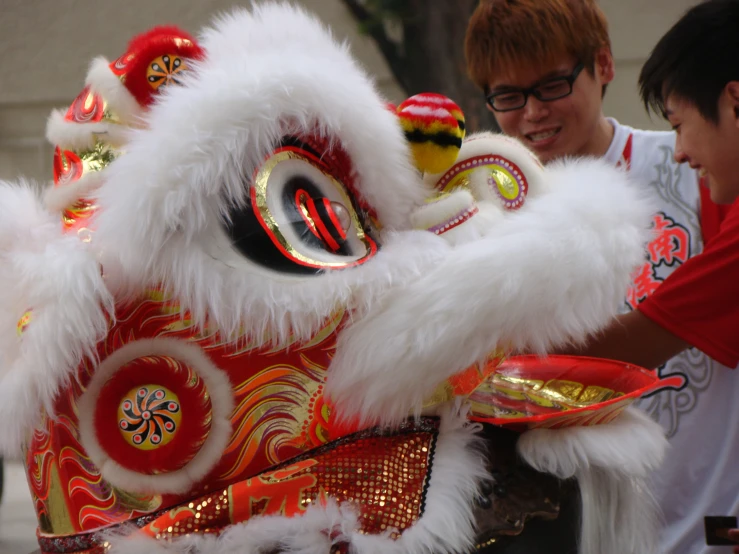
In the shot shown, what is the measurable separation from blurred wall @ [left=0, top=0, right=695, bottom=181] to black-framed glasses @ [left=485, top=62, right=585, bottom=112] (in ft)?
7.34

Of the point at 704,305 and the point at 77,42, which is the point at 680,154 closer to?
the point at 704,305

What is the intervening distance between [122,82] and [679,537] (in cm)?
103

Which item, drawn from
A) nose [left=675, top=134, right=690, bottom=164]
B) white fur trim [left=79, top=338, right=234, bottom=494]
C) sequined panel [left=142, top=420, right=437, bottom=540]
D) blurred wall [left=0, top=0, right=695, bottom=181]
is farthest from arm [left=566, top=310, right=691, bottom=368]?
blurred wall [left=0, top=0, right=695, bottom=181]

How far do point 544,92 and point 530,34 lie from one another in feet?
0.33

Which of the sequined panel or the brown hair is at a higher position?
the brown hair

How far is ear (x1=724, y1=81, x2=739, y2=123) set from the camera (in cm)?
113

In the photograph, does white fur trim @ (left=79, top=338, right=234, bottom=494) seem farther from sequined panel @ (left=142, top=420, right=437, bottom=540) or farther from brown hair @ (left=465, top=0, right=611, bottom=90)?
brown hair @ (left=465, top=0, right=611, bottom=90)

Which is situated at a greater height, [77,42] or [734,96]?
[77,42]

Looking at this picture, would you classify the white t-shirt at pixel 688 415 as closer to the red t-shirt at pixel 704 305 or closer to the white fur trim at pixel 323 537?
the red t-shirt at pixel 704 305

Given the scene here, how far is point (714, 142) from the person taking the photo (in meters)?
1.15

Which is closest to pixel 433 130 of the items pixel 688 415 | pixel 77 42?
pixel 688 415

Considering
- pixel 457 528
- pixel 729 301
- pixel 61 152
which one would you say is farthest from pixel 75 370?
pixel 729 301

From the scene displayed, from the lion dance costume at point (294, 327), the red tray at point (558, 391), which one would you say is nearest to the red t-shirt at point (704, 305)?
the red tray at point (558, 391)

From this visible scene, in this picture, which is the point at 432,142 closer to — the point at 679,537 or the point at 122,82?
the point at 122,82
